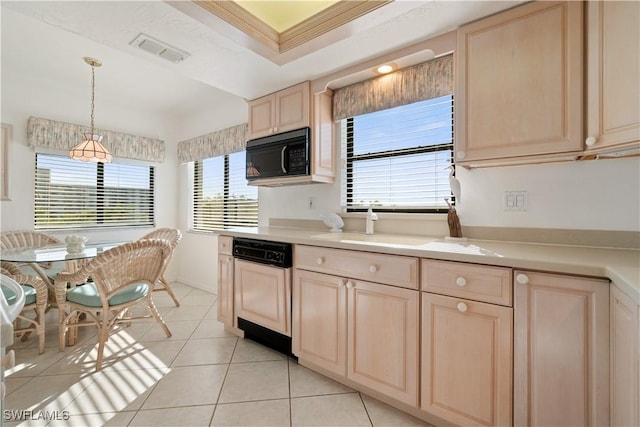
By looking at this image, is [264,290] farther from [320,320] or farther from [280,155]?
[280,155]

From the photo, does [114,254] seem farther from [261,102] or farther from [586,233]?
[586,233]

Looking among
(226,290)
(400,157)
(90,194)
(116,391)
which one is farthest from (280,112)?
(90,194)

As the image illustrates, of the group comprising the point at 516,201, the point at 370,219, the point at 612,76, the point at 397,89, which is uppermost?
the point at 397,89

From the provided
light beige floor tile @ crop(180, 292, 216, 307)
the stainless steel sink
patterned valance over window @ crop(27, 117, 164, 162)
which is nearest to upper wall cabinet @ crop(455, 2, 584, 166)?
the stainless steel sink

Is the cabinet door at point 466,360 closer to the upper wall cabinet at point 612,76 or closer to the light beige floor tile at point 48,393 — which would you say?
the upper wall cabinet at point 612,76

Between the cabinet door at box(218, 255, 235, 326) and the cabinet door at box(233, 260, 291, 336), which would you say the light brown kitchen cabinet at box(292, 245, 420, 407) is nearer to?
the cabinet door at box(233, 260, 291, 336)

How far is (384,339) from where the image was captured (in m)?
1.58

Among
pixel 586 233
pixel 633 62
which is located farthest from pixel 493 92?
pixel 586 233

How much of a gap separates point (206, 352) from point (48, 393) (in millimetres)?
940

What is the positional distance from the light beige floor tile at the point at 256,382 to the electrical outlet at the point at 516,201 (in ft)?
5.91

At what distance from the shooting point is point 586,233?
1485 mm

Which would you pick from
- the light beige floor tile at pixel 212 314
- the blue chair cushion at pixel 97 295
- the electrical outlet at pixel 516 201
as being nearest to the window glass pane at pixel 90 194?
the blue chair cushion at pixel 97 295

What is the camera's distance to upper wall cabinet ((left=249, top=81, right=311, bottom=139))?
93.2 inches

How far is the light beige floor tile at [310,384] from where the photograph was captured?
1.78 m
